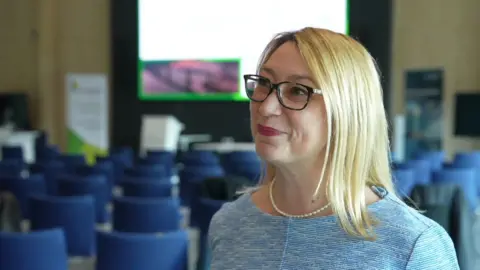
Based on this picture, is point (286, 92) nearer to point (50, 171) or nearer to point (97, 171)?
point (97, 171)

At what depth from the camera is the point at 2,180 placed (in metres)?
5.88

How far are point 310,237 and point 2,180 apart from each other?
5.19m

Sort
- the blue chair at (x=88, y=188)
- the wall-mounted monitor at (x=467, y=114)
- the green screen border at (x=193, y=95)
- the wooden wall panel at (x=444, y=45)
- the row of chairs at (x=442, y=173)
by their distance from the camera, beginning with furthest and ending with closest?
the green screen border at (x=193, y=95) < the wooden wall panel at (x=444, y=45) < the wall-mounted monitor at (x=467, y=114) < the row of chairs at (x=442, y=173) < the blue chair at (x=88, y=188)

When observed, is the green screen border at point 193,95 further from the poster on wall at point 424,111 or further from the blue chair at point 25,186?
the blue chair at point 25,186

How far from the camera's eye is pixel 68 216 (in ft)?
14.8

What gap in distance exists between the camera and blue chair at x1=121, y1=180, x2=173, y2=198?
5473 mm

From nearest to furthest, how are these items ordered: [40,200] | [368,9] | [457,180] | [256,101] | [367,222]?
[367,222] → [256,101] → [40,200] → [457,180] → [368,9]

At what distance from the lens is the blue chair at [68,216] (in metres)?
4.47

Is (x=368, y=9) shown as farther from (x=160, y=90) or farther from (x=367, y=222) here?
(x=367, y=222)

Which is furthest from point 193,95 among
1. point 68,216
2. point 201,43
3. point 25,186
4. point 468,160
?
point 68,216

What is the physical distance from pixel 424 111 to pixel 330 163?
10891 mm

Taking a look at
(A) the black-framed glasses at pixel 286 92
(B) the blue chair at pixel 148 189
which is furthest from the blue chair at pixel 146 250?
(B) the blue chair at pixel 148 189

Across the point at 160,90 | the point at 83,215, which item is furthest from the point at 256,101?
the point at 160,90

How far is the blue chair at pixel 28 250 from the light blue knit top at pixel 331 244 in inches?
73.1
